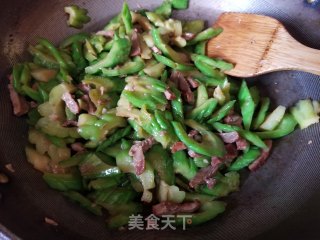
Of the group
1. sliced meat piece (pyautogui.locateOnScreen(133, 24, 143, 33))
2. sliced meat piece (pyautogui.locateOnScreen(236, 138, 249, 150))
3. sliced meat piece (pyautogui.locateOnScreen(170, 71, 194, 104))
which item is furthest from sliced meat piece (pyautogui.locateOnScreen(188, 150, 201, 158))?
sliced meat piece (pyautogui.locateOnScreen(133, 24, 143, 33))

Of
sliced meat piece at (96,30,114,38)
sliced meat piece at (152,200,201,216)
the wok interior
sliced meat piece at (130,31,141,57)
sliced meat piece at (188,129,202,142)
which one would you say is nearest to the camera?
the wok interior

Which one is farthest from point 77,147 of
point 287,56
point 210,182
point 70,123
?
point 287,56

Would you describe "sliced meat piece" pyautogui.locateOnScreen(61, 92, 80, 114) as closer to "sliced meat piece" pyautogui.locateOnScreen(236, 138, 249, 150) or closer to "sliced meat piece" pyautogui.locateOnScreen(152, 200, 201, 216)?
"sliced meat piece" pyautogui.locateOnScreen(152, 200, 201, 216)

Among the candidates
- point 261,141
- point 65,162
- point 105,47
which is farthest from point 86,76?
point 261,141

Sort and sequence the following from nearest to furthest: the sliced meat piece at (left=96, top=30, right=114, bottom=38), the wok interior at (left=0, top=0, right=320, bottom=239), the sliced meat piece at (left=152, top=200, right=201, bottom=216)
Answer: the wok interior at (left=0, top=0, right=320, bottom=239) < the sliced meat piece at (left=152, top=200, right=201, bottom=216) < the sliced meat piece at (left=96, top=30, right=114, bottom=38)

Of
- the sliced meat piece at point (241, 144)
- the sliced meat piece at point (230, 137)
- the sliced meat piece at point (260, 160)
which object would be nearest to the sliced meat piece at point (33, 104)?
the sliced meat piece at point (230, 137)

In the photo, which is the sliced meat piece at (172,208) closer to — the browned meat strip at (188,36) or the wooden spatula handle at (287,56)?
the wooden spatula handle at (287,56)

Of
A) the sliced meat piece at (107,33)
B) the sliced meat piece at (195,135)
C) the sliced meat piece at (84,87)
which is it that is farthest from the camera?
the sliced meat piece at (107,33)
